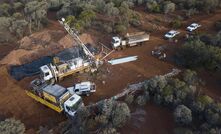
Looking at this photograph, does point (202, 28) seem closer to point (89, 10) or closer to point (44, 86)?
point (89, 10)

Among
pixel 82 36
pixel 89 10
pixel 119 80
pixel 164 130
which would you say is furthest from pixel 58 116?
pixel 89 10

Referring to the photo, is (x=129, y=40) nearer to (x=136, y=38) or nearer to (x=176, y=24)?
(x=136, y=38)

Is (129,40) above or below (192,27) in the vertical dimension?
above

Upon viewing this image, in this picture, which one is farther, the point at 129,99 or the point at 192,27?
the point at 192,27

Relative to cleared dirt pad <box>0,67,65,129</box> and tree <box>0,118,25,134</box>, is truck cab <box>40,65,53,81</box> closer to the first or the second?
cleared dirt pad <box>0,67,65,129</box>

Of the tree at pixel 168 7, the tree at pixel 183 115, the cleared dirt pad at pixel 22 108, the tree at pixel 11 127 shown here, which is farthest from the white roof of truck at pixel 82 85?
the tree at pixel 168 7

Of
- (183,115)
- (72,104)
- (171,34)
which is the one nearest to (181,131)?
(183,115)

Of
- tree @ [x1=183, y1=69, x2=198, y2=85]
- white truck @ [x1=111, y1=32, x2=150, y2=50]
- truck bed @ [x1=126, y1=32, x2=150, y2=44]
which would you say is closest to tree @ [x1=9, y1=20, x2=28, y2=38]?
white truck @ [x1=111, y1=32, x2=150, y2=50]
